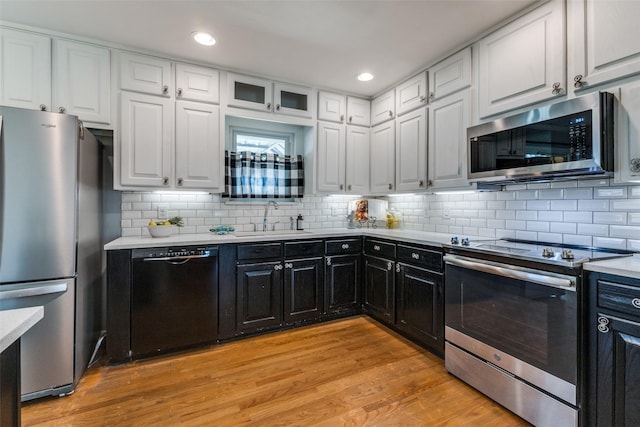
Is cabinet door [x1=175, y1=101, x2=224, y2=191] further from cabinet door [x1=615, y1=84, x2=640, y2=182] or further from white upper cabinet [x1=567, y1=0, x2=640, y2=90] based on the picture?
cabinet door [x1=615, y1=84, x2=640, y2=182]

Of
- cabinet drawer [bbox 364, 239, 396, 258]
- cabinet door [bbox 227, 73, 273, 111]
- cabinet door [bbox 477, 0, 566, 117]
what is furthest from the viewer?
cabinet door [bbox 227, 73, 273, 111]

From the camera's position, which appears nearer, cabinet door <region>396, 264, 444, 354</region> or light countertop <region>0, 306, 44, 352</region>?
light countertop <region>0, 306, 44, 352</region>

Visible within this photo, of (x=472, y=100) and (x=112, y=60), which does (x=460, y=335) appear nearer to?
(x=472, y=100)

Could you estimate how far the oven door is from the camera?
1590 mm

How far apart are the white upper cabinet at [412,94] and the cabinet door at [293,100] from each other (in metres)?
0.93

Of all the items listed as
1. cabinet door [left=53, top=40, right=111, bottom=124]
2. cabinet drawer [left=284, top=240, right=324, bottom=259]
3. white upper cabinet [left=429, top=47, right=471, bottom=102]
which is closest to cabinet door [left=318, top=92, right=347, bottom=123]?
white upper cabinet [left=429, top=47, right=471, bottom=102]

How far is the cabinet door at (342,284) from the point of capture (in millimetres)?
3182

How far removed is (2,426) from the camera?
84 centimetres

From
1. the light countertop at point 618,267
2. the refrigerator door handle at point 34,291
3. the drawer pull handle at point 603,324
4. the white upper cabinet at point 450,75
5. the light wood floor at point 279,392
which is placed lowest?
the light wood floor at point 279,392

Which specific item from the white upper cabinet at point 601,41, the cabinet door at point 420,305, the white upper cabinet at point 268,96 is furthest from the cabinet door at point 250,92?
the white upper cabinet at point 601,41

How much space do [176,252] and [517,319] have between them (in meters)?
2.45

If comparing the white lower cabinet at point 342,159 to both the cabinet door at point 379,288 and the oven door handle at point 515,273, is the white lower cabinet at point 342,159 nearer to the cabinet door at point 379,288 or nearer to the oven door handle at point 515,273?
the cabinet door at point 379,288

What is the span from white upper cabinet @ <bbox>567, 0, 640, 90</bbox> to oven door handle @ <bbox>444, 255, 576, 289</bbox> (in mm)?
1150

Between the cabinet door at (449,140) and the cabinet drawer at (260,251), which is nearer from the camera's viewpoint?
the cabinet door at (449,140)
